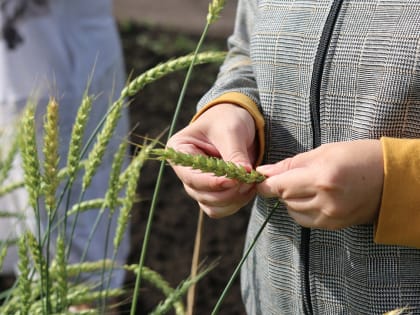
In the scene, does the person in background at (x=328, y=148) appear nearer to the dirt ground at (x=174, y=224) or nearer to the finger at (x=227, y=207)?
the finger at (x=227, y=207)

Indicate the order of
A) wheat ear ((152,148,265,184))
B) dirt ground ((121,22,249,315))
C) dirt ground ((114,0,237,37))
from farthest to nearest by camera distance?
dirt ground ((114,0,237,37)) < dirt ground ((121,22,249,315)) < wheat ear ((152,148,265,184))

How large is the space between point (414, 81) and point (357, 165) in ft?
0.51

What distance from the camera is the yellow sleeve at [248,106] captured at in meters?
1.14

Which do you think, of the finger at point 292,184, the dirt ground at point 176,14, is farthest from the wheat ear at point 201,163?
the dirt ground at point 176,14

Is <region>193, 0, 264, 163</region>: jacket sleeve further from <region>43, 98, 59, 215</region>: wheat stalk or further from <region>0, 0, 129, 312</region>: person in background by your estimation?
<region>0, 0, 129, 312</region>: person in background

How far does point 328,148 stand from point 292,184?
0.20 ft

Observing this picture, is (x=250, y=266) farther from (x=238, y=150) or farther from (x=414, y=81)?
(x=414, y=81)

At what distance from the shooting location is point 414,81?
1.02 metres

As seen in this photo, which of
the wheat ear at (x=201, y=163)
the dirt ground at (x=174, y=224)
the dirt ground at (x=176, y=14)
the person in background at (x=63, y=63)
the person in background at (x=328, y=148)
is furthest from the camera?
the dirt ground at (x=176, y=14)

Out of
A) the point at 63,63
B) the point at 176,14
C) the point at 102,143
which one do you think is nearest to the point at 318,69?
the point at 102,143

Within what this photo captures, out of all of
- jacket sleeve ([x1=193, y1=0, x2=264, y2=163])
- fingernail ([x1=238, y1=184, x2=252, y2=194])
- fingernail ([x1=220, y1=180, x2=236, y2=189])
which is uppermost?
jacket sleeve ([x1=193, y1=0, x2=264, y2=163])

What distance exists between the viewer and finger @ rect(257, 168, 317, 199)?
93 centimetres

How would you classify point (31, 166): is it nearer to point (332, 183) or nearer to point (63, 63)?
point (332, 183)

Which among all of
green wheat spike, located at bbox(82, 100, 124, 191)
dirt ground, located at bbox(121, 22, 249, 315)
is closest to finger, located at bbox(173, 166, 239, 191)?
green wheat spike, located at bbox(82, 100, 124, 191)
